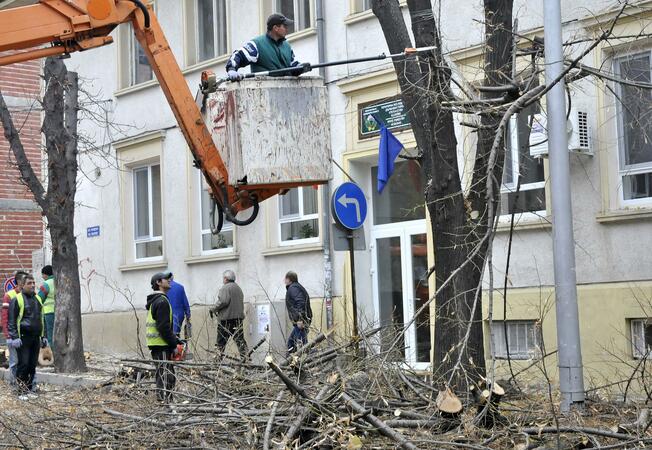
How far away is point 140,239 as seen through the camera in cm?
2102

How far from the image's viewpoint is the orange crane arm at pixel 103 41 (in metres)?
9.44

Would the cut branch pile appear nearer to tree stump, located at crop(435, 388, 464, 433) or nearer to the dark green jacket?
tree stump, located at crop(435, 388, 464, 433)

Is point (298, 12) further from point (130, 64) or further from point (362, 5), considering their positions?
point (130, 64)

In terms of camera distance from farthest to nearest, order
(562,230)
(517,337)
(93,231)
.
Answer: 1. (93,231)
2. (517,337)
3. (562,230)

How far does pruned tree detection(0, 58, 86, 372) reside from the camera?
55.0ft

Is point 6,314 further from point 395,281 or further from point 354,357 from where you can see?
point 354,357

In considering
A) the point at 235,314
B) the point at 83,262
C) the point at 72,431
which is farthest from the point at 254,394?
the point at 83,262

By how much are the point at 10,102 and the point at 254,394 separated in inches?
722

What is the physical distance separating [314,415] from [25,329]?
815cm

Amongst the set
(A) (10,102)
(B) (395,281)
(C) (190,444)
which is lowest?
(C) (190,444)

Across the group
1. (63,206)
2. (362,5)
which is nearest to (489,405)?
(362,5)

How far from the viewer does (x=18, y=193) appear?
81.7ft

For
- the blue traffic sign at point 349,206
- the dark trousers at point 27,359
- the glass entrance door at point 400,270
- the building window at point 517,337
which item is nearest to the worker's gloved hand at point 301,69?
the blue traffic sign at point 349,206

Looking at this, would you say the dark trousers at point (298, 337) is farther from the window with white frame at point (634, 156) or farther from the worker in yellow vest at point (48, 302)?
the worker in yellow vest at point (48, 302)
